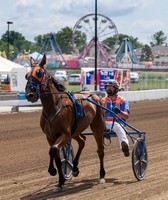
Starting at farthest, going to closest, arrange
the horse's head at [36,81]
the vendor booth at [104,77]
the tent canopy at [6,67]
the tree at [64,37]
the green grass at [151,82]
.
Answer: the tree at [64,37]
the green grass at [151,82]
the tent canopy at [6,67]
the vendor booth at [104,77]
the horse's head at [36,81]

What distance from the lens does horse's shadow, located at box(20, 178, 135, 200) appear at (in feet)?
23.7

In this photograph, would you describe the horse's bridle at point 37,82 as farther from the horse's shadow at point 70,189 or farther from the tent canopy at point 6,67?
the tent canopy at point 6,67

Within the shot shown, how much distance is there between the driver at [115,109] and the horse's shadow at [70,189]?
26.2 inches

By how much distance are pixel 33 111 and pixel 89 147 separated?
11039 millimetres

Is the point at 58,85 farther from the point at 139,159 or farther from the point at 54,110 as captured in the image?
the point at 139,159

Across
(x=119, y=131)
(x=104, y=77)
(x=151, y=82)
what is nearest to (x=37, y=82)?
(x=119, y=131)

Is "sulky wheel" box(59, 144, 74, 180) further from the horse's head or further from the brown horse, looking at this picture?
the horse's head

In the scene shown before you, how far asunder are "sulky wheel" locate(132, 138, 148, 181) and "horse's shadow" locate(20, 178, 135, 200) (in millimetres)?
266

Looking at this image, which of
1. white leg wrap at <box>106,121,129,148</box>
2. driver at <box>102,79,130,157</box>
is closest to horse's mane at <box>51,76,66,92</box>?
driver at <box>102,79,130,157</box>

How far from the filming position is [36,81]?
733 cm

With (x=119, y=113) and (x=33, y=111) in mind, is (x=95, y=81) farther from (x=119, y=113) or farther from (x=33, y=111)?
(x=119, y=113)

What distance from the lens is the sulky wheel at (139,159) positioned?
8.39 meters

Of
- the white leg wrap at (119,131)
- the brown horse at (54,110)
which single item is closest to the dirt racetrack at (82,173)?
the brown horse at (54,110)

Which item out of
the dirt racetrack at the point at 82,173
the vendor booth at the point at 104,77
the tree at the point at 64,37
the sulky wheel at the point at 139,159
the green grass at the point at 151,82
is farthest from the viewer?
the tree at the point at 64,37
